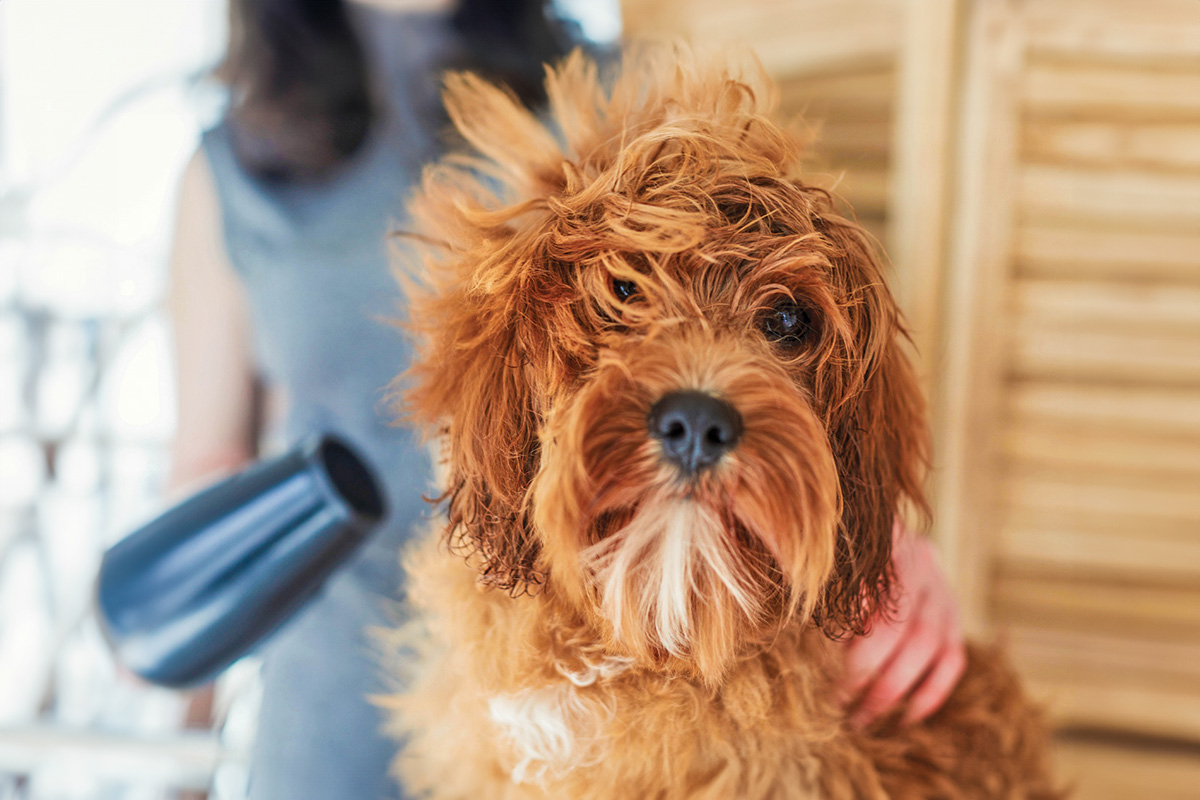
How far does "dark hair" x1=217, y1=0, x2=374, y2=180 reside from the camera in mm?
1175

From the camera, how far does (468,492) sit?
788 mm

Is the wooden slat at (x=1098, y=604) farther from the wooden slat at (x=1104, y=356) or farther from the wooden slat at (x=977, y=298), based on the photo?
the wooden slat at (x=1104, y=356)

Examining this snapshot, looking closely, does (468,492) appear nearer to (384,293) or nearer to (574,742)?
(574,742)

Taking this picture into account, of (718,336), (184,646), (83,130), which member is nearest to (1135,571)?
(718,336)

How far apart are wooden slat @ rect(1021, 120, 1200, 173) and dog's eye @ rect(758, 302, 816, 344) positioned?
835mm

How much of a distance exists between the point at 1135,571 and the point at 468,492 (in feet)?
4.28

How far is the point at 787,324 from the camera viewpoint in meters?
0.79

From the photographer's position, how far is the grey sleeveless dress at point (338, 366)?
1.15m

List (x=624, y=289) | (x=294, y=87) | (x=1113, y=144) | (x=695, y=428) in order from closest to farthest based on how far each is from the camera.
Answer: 1. (x=695, y=428)
2. (x=624, y=289)
3. (x=294, y=87)
4. (x=1113, y=144)

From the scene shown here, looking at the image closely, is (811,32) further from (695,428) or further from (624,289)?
(695,428)

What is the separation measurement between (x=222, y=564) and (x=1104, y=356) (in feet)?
4.71

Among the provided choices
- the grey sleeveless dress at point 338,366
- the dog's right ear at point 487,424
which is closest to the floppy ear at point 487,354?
the dog's right ear at point 487,424

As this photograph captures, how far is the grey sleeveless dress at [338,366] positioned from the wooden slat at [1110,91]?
1.02m

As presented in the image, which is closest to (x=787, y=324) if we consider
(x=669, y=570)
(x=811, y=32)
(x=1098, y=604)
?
(x=669, y=570)
